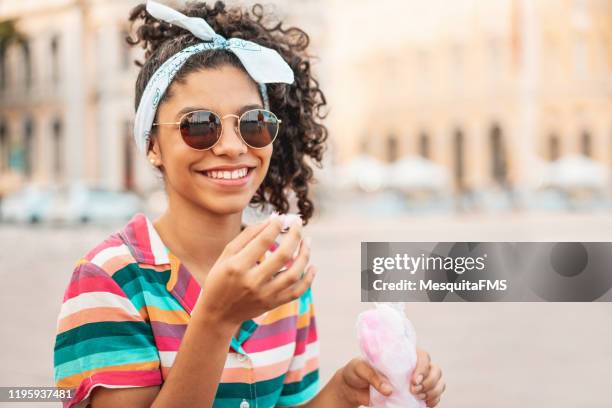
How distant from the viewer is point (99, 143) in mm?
32094

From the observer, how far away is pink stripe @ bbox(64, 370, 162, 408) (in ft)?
4.55

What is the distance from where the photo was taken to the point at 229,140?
1.48 m

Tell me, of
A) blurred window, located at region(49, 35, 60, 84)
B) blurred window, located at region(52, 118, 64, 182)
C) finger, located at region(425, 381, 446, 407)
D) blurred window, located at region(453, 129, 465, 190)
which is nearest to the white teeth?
finger, located at region(425, 381, 446, 407)

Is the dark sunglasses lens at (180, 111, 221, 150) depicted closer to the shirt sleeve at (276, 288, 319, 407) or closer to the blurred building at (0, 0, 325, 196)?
the shirt sleeve at (276, 288, 319, 407)

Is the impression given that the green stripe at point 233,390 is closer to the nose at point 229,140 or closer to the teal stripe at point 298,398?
the teal stripe at point 298,398

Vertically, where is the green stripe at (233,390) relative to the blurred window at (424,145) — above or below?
below

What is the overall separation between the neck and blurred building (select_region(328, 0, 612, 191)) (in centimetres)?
3208

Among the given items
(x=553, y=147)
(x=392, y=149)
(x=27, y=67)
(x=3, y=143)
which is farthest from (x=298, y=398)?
(x=392, y=149)

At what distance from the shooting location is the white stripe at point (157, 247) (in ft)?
4.92

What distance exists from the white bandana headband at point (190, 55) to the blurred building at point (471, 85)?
3211 cm

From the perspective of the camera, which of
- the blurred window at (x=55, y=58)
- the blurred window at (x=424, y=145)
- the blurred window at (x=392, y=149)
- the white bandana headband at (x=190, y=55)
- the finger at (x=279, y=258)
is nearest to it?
the finger at (x=279, y=258)

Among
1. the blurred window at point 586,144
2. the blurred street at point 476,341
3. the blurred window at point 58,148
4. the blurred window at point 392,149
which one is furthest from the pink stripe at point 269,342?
the blurred window at point 392,149

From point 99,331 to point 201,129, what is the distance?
0.33 m

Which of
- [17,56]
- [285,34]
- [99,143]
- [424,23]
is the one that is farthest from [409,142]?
[285,34]
